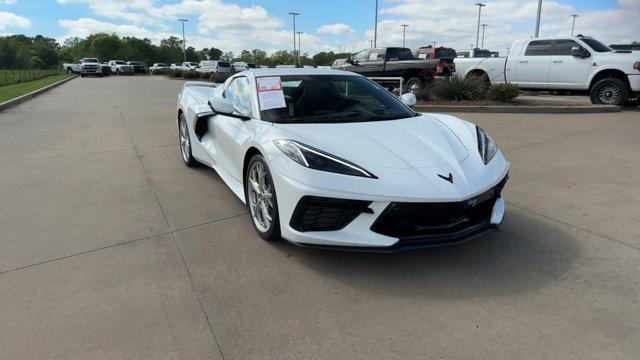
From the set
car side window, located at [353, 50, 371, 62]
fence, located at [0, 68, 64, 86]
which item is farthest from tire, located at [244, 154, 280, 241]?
fence, located at [0, 68, 64, 86]

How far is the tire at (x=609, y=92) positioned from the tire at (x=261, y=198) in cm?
1097

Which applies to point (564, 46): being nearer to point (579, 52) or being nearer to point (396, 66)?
point (579, 52)

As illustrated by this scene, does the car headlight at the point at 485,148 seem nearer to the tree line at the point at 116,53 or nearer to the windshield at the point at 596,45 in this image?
the windshield at the point at 596,45

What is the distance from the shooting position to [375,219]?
2.71 metres

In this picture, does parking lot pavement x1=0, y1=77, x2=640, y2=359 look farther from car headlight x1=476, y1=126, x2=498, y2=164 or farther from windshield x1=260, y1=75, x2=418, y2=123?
windshield x1=260, y1=75, x2=418, y2=123

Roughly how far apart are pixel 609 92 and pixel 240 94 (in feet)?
35.0

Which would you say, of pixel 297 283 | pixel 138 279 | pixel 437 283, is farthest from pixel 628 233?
pixel 138 279

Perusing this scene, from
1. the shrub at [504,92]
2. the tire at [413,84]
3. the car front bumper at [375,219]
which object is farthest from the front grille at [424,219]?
the tire at [413,84]

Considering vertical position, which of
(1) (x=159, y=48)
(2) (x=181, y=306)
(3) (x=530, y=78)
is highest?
(1) (x=159, y=48)

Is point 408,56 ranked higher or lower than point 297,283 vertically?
higher

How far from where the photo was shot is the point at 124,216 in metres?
4.05

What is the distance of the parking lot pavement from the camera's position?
88.8 inches

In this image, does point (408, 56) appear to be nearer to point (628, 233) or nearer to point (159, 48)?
point (628, 233)

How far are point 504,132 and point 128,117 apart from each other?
8.62m
